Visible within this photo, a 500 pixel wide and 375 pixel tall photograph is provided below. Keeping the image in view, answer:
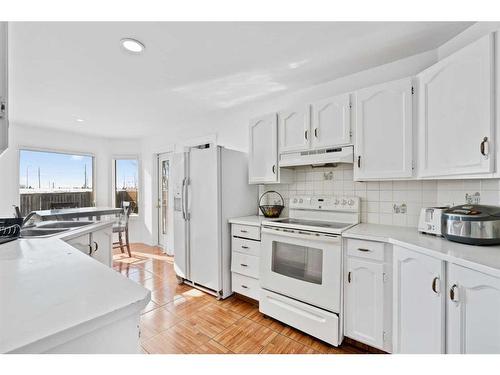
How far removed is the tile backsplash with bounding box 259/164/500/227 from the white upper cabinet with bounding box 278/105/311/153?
37cm

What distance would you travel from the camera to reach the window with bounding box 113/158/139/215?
5.01 metres

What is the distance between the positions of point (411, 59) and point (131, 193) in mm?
5192

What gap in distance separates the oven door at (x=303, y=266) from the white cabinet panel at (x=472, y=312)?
0.67 metres

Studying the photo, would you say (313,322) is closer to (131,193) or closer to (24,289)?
(24,289)

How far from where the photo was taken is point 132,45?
5.77 feet

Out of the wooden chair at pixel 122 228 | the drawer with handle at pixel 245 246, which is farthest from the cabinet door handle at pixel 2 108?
the wooden chair at pixel 122 228

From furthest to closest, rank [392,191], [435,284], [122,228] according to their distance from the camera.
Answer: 1. [122,228]
2. [392,191]
3. [435,284]

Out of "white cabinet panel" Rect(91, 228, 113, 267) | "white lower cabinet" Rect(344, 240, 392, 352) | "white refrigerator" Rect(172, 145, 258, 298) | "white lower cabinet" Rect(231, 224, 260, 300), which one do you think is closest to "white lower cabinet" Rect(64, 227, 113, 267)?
"white cabinet panel" Rect(91, 228, 113, 267)

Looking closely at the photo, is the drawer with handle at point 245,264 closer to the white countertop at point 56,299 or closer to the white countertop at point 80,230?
the white countertop at point 80,230

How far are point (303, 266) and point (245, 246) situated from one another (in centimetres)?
70

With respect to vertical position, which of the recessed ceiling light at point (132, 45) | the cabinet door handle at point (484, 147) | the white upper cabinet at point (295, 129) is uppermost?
the recessed ceiling light at point (132, 45)

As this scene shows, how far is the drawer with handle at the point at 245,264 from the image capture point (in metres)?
2.35

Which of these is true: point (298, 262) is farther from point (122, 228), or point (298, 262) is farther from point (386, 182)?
point (122, 228)

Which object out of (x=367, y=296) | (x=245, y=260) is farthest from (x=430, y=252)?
(x=245, y=260)
